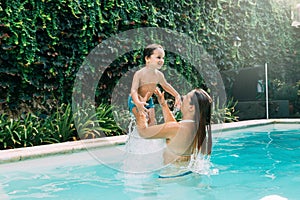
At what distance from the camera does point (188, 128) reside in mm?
3598

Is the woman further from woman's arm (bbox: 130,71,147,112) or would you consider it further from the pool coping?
the pool coping

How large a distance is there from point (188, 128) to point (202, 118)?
0.55ft

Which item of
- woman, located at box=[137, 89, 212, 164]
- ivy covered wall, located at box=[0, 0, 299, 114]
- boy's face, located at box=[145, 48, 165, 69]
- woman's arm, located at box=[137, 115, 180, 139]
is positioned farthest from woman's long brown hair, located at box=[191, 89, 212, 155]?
ivy covered wall, located at box=[0, 0, 299, 114]

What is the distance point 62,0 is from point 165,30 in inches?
114

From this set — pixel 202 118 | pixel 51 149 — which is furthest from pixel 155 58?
pixel 51 149

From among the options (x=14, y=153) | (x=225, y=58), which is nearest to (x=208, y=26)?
(x=225, y=58)

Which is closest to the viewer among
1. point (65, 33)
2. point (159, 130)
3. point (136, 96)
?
point (159, 130)

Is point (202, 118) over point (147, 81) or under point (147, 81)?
under

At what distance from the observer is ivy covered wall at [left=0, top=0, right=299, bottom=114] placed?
666cm

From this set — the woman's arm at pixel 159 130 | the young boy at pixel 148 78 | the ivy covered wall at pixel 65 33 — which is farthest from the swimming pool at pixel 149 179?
the ivy covered wall at pixel 65 33

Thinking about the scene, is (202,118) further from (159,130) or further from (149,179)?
(149,179)

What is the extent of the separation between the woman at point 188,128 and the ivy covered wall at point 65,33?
3.87m

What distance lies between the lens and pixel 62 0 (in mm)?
7062

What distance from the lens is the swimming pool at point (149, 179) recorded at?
357 cm
